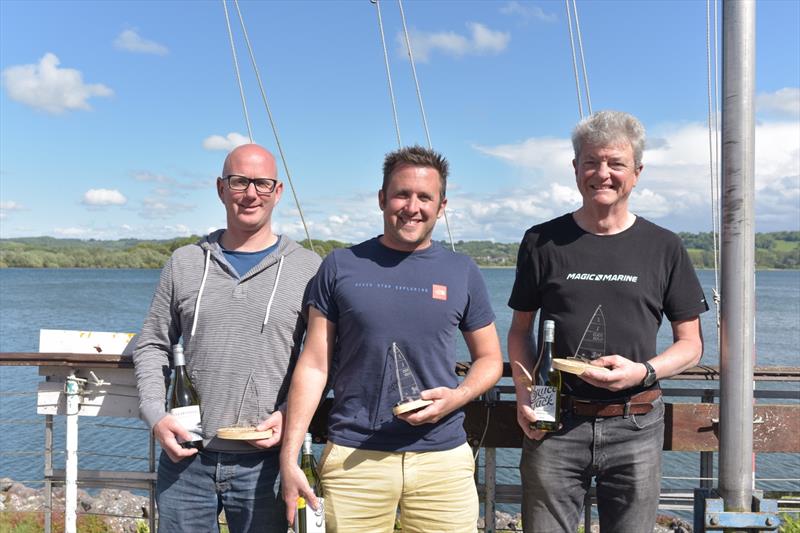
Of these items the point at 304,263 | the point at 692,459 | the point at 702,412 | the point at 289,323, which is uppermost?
the point at 304,263

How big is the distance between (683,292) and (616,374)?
455mm

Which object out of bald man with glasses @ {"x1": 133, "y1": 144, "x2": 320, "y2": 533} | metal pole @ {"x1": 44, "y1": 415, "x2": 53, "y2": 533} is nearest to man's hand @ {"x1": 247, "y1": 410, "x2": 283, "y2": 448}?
bald man with glasses @ {"x1": 133, "y1": 144, "x2": 320, "y2": 533}

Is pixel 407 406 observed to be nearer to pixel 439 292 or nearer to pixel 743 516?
pixel 439 292

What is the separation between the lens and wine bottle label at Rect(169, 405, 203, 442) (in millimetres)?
2361

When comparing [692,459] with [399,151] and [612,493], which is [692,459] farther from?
[399,151]

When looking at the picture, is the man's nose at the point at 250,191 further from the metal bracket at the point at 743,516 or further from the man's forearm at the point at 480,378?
the metal bracket at the point at 743,516

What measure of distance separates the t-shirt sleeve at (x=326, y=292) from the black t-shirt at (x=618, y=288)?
32.0 inches

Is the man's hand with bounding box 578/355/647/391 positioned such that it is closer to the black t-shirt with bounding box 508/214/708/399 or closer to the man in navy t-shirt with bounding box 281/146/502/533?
the black t-shirt with bounding box 508/214/708/399

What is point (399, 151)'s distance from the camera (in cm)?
240

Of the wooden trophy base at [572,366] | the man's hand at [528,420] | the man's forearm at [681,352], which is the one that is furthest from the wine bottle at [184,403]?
the man's forearm at [681,352]

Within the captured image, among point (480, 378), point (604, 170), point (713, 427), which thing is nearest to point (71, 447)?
point (480, 378)

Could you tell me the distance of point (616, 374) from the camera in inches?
88.8

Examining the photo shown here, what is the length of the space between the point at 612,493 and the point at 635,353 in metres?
0.56

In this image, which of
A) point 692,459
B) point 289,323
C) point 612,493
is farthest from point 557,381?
point 692,459
